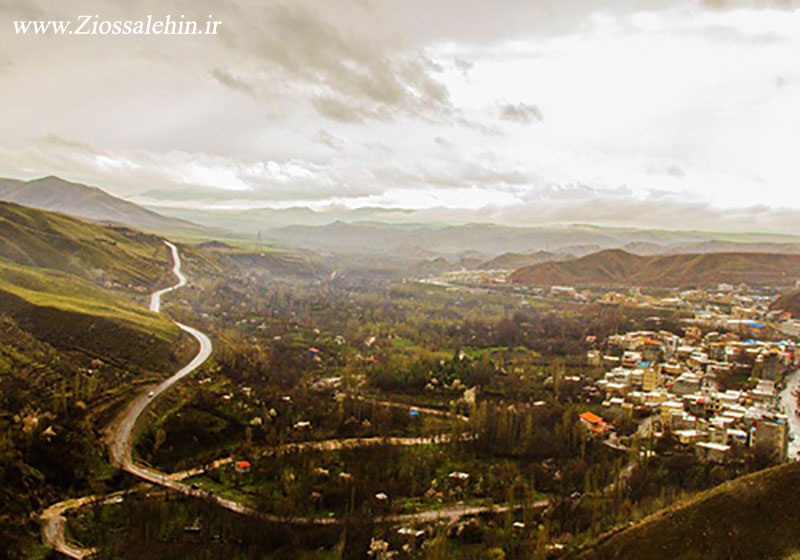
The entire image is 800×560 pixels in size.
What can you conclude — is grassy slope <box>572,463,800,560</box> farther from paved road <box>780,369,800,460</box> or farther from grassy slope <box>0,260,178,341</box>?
grassy slope <box>0,260,178,341</box>

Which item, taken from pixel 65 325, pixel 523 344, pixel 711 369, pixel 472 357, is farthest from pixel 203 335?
pixel 711 369

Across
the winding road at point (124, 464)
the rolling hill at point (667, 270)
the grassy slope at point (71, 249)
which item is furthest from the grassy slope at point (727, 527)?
the rolling hill at point (667, 270)

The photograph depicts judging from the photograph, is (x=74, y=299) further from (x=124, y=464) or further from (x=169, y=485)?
(x=169, y=485)

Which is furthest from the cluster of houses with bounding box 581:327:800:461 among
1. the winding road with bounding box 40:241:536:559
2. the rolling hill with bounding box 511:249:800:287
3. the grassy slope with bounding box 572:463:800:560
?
the rolling hill with bounding box 511:249:800:287

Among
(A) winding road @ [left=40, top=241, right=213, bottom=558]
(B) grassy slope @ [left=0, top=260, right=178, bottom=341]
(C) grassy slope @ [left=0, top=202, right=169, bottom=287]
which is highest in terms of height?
(C) grassy slope @ [left=0, top=202, right=169, bottom=287]

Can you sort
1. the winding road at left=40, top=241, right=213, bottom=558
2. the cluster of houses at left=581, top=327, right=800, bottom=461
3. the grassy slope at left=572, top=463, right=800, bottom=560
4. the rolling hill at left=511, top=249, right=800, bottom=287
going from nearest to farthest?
the grassy slope at left=572, top=463, right=800, bottom=560 < the winding road at left=40, top=241, right=213, bottom=558 < the cluster of houses at left=581, top=327, right=800, bottom=461 < the rolling hill at left=511, top=249, right=800, bottom=287

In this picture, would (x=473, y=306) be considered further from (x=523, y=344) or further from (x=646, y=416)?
(x=646, y=416)
